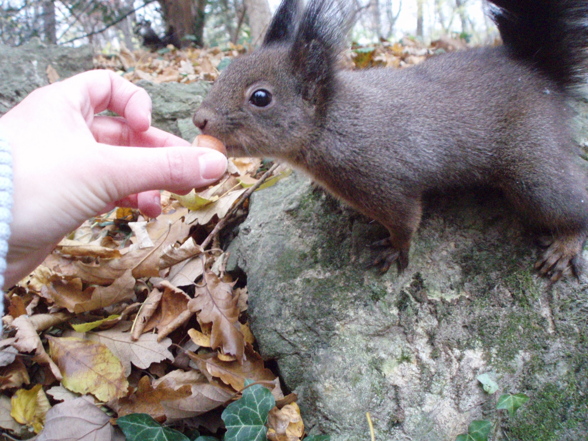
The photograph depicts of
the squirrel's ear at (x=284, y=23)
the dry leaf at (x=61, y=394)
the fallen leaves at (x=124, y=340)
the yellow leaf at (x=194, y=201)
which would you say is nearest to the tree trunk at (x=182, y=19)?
the yellow leaf at (x=194, y=201)

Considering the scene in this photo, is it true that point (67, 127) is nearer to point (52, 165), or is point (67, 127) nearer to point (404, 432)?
point (52, 165)

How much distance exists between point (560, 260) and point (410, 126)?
0.89m

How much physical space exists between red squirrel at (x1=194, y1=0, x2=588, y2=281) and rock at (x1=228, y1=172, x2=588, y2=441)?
142 millimetres

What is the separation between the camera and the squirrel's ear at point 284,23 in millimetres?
2204

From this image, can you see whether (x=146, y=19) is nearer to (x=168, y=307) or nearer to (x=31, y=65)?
(x=31, y=65)

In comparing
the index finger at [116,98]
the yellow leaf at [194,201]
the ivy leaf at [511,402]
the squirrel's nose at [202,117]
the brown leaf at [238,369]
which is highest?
the index finger at [116,98]

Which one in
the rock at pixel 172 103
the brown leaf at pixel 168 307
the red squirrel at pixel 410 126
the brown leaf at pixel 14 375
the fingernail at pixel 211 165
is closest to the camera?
the fingernail at pixel 211 165

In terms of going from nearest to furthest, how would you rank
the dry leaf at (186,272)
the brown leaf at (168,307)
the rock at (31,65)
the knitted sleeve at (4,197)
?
1. the knitted sleeve at (4,197)
2. the brown leaf at (168,307)
3. the dry leaf at (186,272)
4. the rock at (31,65)

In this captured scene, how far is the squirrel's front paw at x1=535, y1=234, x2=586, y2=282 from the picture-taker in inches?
78.5

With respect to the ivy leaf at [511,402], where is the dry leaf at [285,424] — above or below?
above

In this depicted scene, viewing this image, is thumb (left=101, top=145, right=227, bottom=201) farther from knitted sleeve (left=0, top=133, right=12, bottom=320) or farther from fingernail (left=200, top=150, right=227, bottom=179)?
knitted sleeve (left=0, top=133, right=12, bottom=320)

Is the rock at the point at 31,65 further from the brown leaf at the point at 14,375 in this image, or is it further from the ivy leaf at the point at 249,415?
the ivy leaf at the point at 249,415

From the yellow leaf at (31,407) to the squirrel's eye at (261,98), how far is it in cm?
157

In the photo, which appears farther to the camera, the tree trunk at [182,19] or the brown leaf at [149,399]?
the tree trunk at [182,19]
